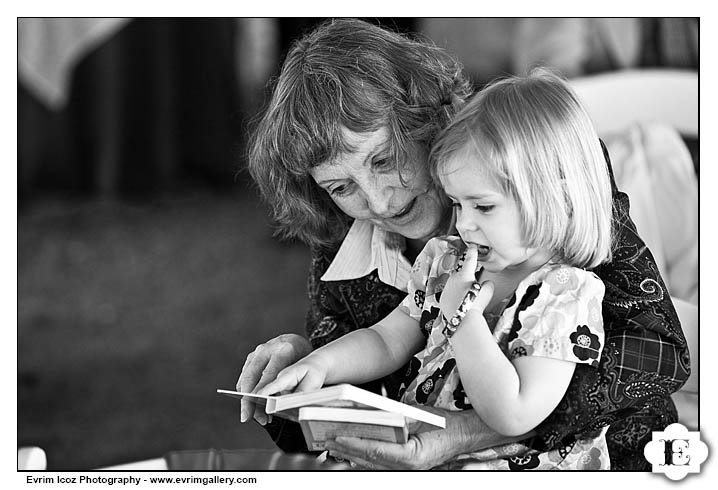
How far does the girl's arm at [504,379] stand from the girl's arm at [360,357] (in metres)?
0.23

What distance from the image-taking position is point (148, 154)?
5.36 meters

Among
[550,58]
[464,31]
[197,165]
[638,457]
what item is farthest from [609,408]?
[197,165]

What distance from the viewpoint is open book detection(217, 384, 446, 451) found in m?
1.35

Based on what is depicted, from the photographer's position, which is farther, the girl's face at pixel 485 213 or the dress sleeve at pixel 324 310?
the dress sleeve at pixel 324 310

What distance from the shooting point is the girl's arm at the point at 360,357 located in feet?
5.08

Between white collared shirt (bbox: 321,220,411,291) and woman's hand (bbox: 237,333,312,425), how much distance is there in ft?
0.53

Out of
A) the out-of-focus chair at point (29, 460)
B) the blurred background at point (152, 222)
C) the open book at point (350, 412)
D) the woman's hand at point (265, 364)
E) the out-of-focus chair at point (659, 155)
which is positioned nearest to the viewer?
the open book at point (350, 412)

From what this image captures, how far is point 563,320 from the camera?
1.44 metres

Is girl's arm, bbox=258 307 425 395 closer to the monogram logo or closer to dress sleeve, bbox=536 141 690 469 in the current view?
dress sleeve, bbox=536 141 690 469

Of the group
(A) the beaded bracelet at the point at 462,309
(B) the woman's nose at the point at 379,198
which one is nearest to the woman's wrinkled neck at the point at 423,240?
(B) the woman's nose at the point at 379,198

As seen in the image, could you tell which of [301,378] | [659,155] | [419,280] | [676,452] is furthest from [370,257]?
[659,155]

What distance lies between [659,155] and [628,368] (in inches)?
37.8

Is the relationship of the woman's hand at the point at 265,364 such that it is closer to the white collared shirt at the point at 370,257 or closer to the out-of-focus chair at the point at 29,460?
the white collared shirt at the point at 370,257
